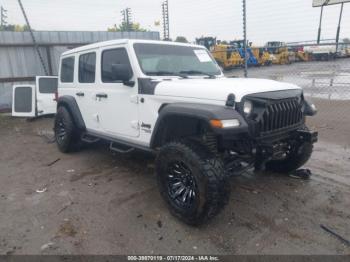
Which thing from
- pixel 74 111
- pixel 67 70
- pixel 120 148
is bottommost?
pixel 120 148

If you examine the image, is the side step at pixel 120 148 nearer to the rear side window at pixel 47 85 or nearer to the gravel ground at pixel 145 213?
the gravel ground at pixel 145 213

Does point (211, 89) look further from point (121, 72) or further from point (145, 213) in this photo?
point (145, 213)

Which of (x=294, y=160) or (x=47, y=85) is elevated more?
(x=47, y=85)

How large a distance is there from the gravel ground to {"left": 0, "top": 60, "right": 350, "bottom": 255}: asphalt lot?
0.01 meters

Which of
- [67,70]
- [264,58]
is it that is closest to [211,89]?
[67,70]

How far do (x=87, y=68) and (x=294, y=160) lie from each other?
3.46m

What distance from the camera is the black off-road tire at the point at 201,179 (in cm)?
272

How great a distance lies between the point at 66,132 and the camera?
17.4 feet

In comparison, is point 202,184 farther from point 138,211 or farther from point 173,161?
point 138,211

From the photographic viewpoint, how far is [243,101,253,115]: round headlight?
2826 millimetres

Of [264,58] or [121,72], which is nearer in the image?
[121,72]

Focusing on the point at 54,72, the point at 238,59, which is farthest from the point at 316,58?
the point at 54,72

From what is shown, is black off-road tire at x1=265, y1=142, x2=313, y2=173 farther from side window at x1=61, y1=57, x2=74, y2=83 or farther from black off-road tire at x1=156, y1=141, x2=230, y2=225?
side window at x1=61, y1=57, x2=74, y2=83

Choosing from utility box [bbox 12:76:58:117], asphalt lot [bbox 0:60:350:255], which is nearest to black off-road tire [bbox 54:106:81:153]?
asphalt lot [bbox 0:60:350:255]
